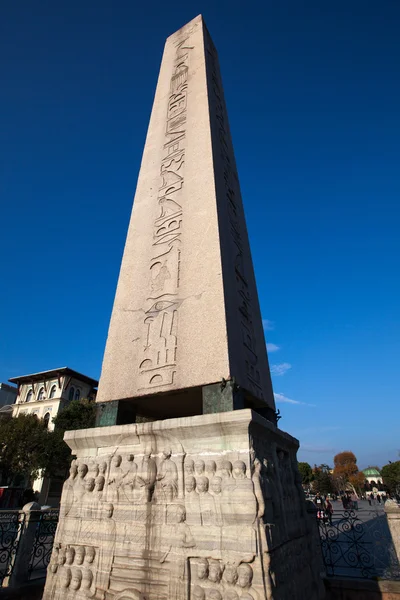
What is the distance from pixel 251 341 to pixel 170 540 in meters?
2.15

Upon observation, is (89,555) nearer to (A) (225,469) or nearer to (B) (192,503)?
(B) (192,503)

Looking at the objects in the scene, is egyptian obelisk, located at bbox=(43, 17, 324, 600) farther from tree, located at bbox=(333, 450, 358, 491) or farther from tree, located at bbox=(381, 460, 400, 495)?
tree, located at bbox=(333, 450, 358, 491)

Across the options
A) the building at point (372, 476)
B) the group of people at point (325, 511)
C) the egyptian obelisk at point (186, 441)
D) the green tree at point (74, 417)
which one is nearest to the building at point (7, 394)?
the green tree at point (74, 417)

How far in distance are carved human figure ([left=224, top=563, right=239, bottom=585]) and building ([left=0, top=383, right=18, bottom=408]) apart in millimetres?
45510

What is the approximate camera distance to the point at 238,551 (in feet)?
7.72

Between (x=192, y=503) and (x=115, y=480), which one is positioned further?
(x=115, y=480)

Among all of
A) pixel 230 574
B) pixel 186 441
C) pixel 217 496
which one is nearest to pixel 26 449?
pixel 186 441

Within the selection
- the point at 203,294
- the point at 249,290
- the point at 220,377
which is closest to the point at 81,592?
the point at 220,377

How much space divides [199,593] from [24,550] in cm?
360

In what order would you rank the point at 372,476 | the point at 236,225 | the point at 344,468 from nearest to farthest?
the point at 236,225 < the point at 344,468 < the point at 372,476

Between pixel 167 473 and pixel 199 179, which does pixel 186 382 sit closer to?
pixel 167 473

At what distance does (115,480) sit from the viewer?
302cm

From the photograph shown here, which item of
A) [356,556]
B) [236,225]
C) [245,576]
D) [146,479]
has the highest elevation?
[236,225]

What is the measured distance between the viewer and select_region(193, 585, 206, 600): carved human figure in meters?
2.35
